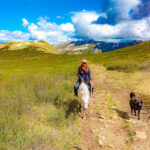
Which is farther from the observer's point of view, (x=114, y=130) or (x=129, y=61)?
(x=129, y=61)

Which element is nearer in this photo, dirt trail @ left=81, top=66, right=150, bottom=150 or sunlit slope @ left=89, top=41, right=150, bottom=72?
dirt trail @ left=81, top=66, right=150, bottom=150

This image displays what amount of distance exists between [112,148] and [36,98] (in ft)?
18.5

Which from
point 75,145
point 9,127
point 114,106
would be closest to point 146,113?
point 114,106

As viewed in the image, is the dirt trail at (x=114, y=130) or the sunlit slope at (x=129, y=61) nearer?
the dirt trail at (x=114, y=130)

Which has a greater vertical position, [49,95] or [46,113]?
[49,95]

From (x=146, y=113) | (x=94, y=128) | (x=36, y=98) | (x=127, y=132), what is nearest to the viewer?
(x=127, y=132)

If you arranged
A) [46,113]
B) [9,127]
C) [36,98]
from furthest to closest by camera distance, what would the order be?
[36,98]
[46,113]
[9,127]

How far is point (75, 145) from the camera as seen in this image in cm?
488

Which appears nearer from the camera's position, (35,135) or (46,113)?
(35,135)

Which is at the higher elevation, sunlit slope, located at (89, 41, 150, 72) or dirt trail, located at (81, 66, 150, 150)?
sunlit slope, located at (89, 41, 150, 72)

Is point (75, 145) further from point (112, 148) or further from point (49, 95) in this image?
point (49, 95)

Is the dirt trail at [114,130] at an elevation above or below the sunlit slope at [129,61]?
below

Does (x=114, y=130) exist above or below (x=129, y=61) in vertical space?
below

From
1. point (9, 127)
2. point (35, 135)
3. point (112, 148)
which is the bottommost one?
point (112, 148)
